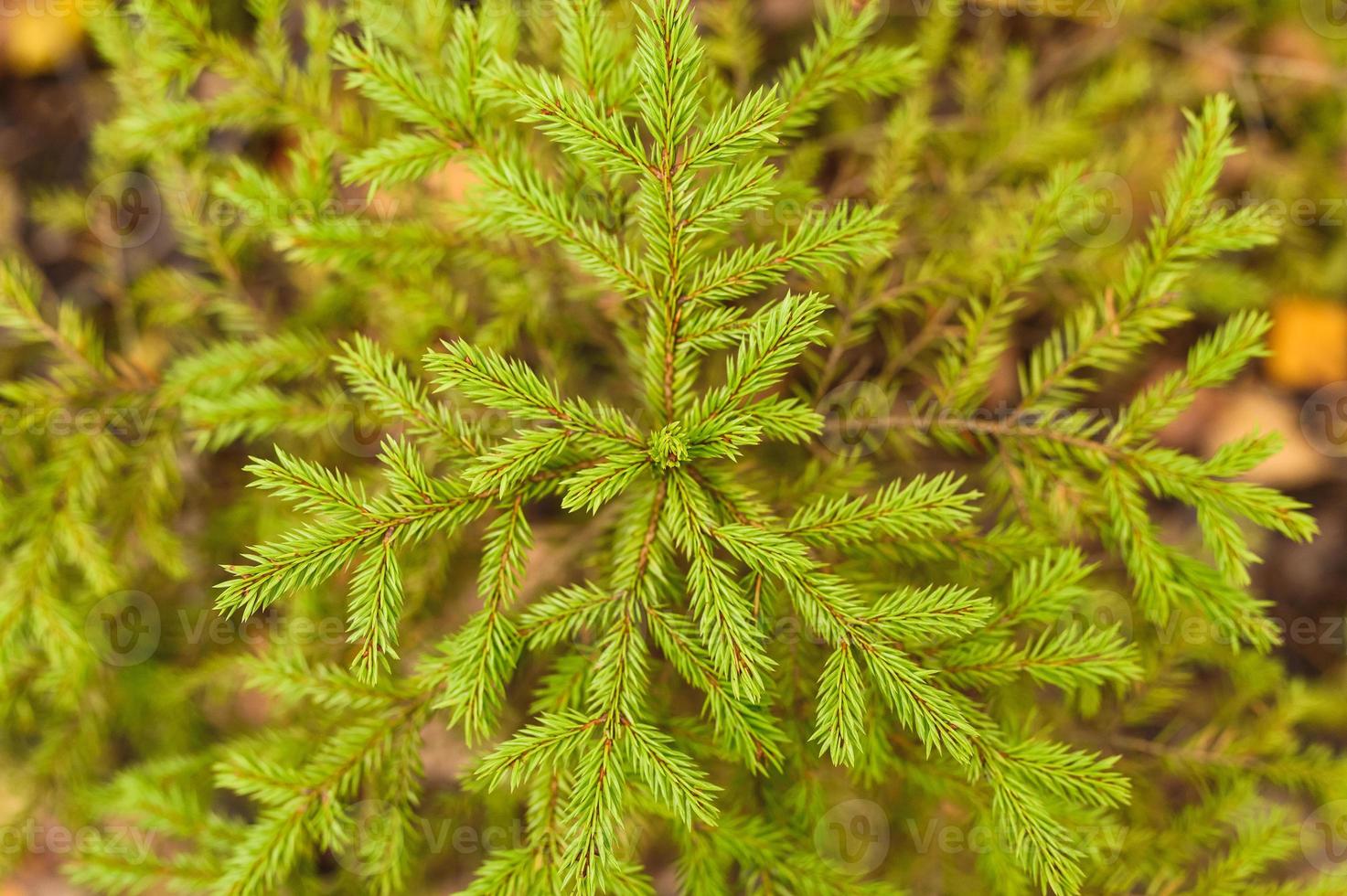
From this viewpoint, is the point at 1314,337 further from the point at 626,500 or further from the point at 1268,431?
the point at 626,500

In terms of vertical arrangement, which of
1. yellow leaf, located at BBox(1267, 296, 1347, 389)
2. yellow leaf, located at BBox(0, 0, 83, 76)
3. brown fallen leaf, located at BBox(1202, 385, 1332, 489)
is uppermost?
yellow leaf, located at BBox(0, 0, 83, 76)

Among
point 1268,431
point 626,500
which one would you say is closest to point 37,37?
A: point 626,500

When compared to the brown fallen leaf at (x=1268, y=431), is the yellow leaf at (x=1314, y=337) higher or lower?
higher

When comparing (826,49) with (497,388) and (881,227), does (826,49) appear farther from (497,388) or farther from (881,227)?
(497,388)

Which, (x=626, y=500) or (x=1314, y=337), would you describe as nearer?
(x=626, y=500)

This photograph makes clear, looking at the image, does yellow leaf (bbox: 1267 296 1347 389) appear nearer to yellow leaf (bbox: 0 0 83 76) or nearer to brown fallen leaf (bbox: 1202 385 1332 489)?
brown fallen leaf (bbox: 1202 385 1332 489)

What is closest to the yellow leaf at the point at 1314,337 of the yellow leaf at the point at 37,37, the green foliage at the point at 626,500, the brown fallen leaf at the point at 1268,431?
the brown fallen leaf at the point at 1268,431

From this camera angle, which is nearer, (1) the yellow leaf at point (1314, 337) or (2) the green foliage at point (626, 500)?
(2) the green foliage at point (626, 500)

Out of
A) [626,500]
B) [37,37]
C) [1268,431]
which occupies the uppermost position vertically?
[37,37]

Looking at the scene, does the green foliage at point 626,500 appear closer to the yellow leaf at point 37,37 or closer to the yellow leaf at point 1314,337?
the yellow leaf at point 37,37

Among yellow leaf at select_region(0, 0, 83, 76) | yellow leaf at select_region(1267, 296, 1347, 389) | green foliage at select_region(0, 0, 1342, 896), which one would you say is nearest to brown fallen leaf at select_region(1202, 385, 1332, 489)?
yellow leaf at select_region(1267, 296, 1347, 389)
